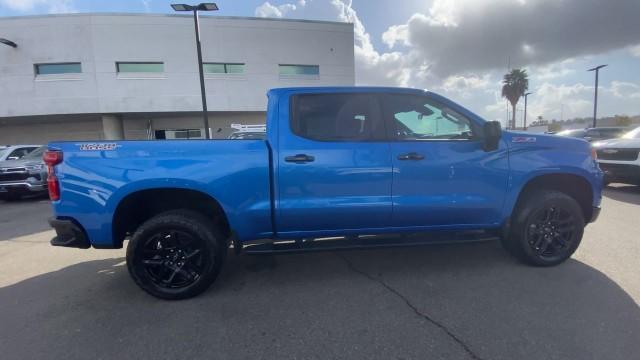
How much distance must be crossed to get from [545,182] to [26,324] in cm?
521

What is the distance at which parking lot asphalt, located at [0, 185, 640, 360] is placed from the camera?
240 centimetres

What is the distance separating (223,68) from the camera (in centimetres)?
2242

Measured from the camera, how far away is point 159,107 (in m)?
21.5

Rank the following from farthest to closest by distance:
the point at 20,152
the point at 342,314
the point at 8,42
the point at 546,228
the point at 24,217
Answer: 1. the point at 8,42
2. the point at 20,152
3. the point at 24,217
4. the point at 546,228
5. the point at 342,314

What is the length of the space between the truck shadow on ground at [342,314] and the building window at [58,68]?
22218mm

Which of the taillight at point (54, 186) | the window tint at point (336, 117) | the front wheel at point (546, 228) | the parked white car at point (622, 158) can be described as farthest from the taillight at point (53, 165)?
the parked white car at point (622, 158)

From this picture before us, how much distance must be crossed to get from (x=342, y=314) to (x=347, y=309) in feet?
0.30

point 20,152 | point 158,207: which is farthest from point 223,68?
point 158,207

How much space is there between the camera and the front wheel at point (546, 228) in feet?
11.8

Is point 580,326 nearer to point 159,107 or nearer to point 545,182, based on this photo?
point 545,182

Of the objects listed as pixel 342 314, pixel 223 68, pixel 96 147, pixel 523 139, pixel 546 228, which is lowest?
pixel 342 314

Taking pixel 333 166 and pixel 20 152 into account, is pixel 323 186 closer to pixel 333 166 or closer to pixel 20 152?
pixel 333 166

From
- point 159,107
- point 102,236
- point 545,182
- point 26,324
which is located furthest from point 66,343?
point 159,107

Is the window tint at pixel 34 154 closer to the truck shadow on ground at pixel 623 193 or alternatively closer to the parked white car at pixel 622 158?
the truck shadow on ground at pixel 623 193
